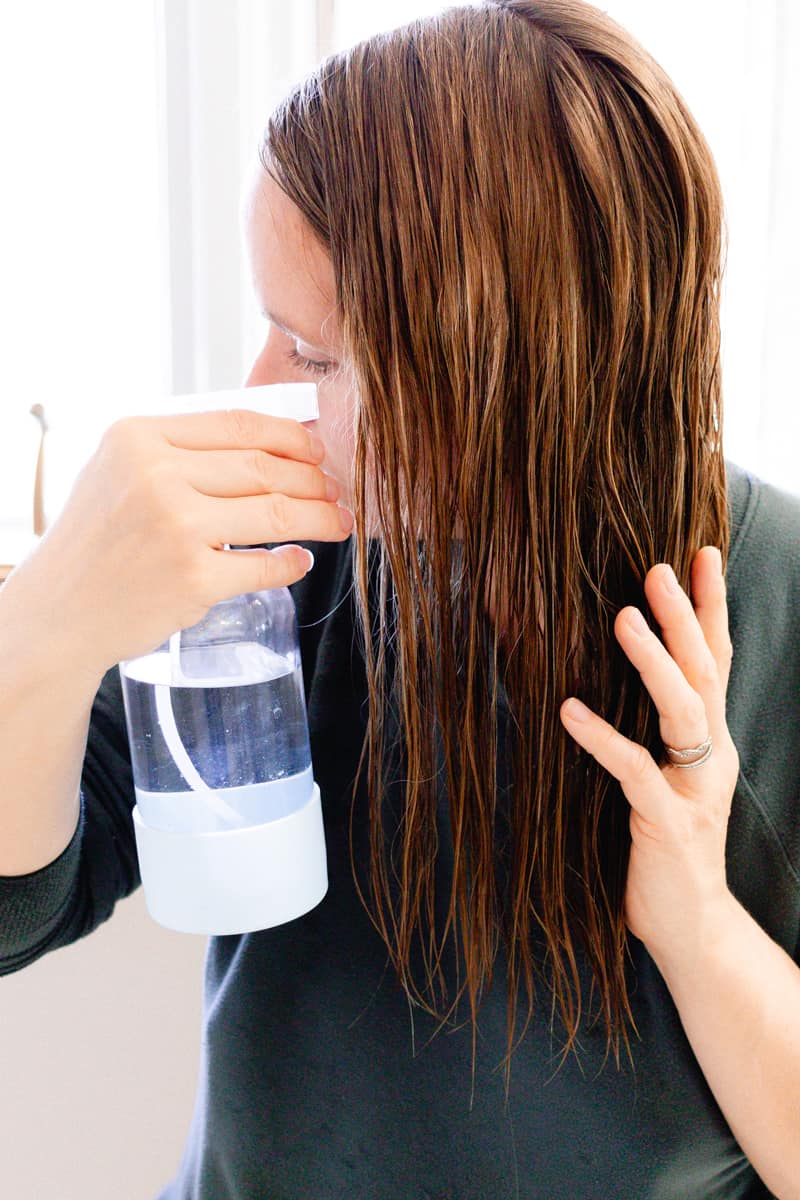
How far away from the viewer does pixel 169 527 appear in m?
0.49

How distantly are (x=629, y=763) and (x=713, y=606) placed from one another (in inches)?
4.5

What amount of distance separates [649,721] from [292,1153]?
0.44 meters

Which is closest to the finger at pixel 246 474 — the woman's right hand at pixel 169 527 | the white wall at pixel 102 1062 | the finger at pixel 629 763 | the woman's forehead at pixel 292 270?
the woman's right hand at pixel 169 527

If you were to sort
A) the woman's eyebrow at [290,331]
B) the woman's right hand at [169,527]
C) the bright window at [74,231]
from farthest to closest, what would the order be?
the bright window at [74,231] → the woman's eyebrow at [290,331] → the woman's right hand at [169,527]

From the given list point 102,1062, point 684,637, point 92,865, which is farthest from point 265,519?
point 102,1062

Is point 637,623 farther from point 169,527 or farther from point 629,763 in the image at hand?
point 169,527

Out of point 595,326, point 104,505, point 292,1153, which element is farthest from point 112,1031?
point 595,326

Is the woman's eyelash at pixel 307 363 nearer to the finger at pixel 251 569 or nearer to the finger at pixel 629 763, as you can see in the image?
the finger at pixel 251 569

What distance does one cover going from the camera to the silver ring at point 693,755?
58 centimetres

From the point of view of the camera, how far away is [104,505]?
0.51 m

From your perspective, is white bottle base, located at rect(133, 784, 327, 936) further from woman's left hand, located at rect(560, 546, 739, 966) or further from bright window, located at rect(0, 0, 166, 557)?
bright window, located at rect(0, 0, 166, 557)

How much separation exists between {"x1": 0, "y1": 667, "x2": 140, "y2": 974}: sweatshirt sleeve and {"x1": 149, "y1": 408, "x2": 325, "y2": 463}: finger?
12.1 inches

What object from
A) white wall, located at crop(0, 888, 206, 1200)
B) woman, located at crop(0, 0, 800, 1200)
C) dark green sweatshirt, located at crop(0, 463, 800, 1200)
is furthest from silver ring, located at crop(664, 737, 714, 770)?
white wall, located at crop(0, 888, 206, 1200)

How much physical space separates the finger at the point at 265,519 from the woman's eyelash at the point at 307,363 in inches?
4.2
